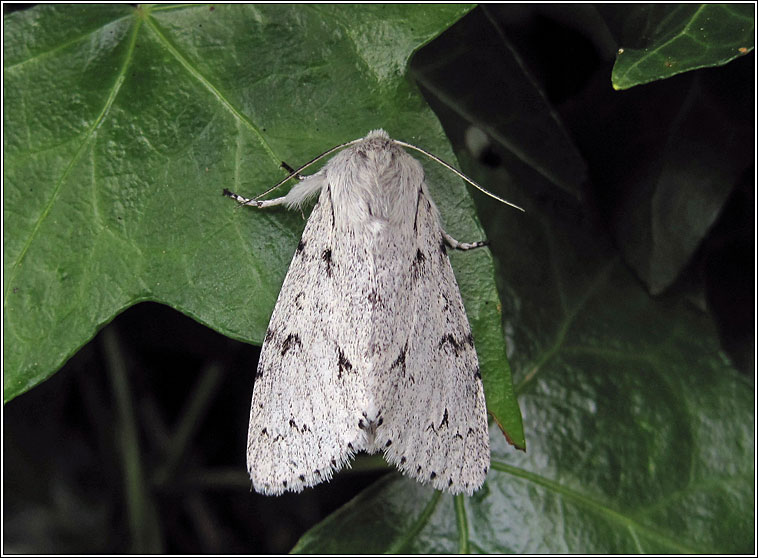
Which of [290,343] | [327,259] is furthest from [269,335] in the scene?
[327,259]

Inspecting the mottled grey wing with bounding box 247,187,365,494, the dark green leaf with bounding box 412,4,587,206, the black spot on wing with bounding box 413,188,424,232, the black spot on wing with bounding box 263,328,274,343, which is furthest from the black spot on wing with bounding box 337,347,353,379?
the dark green leaf with bounding box 412,4,587,206

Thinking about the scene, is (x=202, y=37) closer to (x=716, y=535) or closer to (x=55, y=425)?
(x=55, y=425)

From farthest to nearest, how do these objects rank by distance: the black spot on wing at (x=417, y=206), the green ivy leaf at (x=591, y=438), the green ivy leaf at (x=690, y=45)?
1. the green ivy leaf at (x=591, y=438)
2. the black spot on wing at (x=417, y=206)
3. the green ivy leaf at (x=690, y=45)

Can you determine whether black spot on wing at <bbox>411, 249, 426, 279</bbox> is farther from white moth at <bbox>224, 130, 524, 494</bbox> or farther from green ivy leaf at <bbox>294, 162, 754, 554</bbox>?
green ivy leaf at <bbox>294, 162, 754, 554</bbox>

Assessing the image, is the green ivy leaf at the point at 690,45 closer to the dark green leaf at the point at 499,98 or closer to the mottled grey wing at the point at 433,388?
the dark green leaf at the point at 499,98

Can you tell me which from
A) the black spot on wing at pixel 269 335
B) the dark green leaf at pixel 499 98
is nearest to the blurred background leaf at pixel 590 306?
the dark green leaf at pixel 499 98
